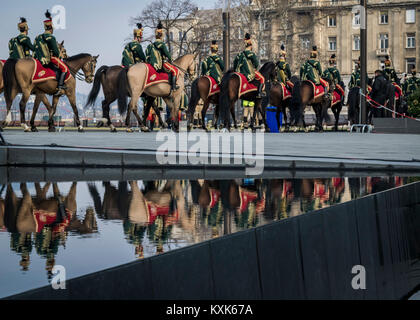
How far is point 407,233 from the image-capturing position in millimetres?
7188

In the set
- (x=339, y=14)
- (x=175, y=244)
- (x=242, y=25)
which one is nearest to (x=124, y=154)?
(x=175, y=244)

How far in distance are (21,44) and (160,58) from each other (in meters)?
3.91

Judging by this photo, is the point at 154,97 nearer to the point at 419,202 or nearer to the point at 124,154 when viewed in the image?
the point at 124,154

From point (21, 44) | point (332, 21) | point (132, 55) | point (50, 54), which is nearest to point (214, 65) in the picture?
point (132, 55)

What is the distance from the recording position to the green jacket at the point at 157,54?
21.0m

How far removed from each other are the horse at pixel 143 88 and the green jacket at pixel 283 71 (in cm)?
348

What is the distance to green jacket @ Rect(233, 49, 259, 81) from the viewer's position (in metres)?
21.9

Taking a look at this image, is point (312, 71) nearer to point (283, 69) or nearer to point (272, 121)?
point (283, 69)

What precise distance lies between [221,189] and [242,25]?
137ft

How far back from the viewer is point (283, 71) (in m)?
24.8

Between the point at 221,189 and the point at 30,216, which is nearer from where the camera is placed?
the point at 30,216

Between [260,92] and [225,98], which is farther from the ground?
Answer: [260,92]

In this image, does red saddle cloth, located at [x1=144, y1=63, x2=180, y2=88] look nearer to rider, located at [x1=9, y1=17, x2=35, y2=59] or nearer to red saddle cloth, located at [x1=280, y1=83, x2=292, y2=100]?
rider, located at [x1=9, y1=17, x2=35, y2=59]
